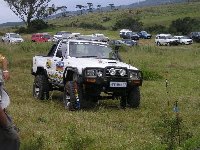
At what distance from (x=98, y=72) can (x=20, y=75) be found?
889 centimetres

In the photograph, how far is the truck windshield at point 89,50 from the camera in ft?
41.5

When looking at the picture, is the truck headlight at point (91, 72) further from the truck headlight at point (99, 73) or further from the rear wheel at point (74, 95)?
the rear wheel at point (74, 95)

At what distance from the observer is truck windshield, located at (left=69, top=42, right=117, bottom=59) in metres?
12.7

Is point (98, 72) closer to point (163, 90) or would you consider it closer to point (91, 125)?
point (91, 125)

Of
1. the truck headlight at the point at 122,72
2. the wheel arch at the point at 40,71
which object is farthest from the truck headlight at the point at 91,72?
the wheel arch at the point at 40,71

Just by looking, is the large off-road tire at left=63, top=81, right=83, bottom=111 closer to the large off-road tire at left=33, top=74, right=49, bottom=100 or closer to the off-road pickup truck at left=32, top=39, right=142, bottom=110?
the off-road pickup truck at left=32, top=39, right=142, bottom=110

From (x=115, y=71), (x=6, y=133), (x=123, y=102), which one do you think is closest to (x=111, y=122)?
(x=115, y=71)

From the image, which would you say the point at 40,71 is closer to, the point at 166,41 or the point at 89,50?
the point at 89,50

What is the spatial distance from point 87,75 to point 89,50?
5.01 feet

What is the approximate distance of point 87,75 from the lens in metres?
11.4

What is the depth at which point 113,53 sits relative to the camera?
13094 millimetres

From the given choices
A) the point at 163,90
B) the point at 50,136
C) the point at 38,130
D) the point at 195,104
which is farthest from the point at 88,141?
the point at 163,90

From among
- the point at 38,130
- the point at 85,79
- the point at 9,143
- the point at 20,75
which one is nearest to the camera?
the point at 9,143

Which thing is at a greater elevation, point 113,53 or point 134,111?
point 113,53
